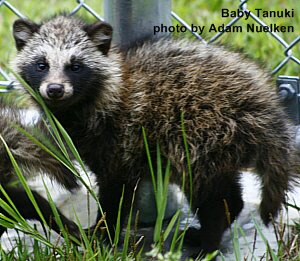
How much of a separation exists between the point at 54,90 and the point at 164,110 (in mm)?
543

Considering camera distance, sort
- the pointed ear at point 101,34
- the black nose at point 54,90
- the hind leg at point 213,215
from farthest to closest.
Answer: the pointed ear at point 101,34, the hind leg at point 213,215, the black nose at point 54,90

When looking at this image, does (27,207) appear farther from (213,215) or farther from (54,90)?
(213,215)

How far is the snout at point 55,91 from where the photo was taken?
3875 millimetres

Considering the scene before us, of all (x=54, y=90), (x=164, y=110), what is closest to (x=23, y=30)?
(x=54, y=90)

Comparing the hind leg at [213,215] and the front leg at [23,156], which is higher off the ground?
the front leg at [23,156]

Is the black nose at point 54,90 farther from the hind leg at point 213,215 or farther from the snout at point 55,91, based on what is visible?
the hind leg at point 213,215

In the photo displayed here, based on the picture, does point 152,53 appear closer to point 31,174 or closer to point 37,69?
point 37,69

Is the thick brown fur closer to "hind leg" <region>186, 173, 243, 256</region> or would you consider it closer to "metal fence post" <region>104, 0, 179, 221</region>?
"metal fence post" <region>104, 0, 179, 221</region>

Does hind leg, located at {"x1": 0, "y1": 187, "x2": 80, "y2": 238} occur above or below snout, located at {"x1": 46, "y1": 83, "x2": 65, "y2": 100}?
below

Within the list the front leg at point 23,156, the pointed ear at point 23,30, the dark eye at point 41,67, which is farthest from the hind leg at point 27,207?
the pointed ear at point 23,30

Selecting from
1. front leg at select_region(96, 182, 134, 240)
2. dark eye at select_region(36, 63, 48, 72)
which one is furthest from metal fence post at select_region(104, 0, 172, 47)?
front leg at select_region(96, 182, 134, 240)

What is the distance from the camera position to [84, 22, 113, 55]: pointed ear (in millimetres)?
4133

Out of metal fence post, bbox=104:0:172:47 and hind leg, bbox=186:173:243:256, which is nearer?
hind leg, bbox=186:173:243:256

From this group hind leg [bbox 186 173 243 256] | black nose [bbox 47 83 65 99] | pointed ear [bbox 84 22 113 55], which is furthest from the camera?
pointed ear [bbox 84 22 113 55]
